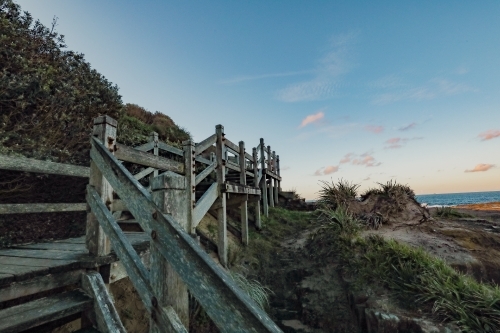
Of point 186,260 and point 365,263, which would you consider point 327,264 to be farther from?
Result: point 186,260

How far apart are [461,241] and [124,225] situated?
8.31m

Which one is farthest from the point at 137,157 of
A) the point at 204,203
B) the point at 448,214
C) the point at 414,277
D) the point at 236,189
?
the point at 448,214

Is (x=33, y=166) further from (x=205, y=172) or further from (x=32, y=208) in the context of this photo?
(x=205, y=172)

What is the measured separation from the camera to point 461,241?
7.20 m

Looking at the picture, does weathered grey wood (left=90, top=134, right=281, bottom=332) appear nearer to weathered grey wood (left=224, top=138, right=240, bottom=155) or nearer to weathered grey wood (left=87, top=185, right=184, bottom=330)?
weathered grey wood (left=87, top=185, right=184, bottom=330)

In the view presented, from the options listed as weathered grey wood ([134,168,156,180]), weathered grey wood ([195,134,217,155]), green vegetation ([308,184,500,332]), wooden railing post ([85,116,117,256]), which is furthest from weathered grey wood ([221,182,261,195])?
wooden railing post ([85,116,117,256])

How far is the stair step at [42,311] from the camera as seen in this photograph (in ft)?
6.36

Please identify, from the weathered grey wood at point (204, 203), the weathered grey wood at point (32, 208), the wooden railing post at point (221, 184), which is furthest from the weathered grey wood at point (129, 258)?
the wooden railing post at point (221, 184)

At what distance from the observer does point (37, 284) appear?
231 cm

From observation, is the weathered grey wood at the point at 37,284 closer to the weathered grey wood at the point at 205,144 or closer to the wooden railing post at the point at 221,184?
the weathered grey wood at the point at 205,144

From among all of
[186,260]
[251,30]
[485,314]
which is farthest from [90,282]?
[251,30]

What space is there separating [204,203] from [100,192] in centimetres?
268

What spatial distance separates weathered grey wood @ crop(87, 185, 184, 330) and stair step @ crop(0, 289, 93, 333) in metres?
0.59

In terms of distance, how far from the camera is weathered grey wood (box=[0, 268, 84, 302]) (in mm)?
2160
